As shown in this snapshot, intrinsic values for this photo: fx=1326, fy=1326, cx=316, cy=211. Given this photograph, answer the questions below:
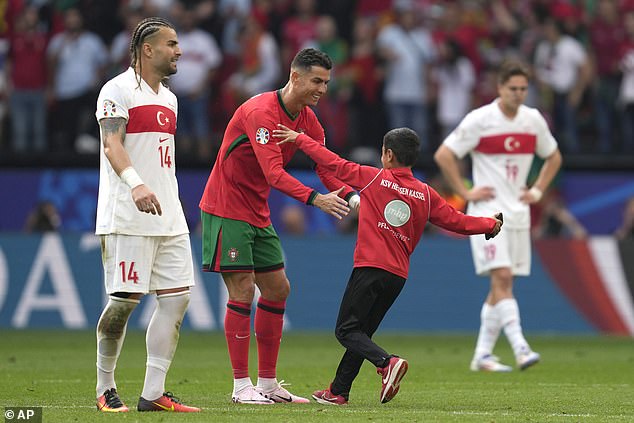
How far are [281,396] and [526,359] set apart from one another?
3.44 meters

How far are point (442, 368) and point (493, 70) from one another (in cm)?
838

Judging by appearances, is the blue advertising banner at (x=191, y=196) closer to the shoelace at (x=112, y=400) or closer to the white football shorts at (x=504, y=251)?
the white football shorts at (x=504, y=251)

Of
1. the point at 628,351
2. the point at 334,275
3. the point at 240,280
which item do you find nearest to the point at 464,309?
the point at 334,275

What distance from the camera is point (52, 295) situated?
58.5ft

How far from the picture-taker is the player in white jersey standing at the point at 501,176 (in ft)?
42.1

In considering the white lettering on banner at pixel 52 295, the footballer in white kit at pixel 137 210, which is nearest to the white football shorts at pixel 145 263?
the footballer in white kit at pixel 137 210

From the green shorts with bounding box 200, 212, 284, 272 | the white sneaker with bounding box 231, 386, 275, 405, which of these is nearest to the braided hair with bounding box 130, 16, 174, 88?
the green shorts with bounding box 200, 212, 284, 272

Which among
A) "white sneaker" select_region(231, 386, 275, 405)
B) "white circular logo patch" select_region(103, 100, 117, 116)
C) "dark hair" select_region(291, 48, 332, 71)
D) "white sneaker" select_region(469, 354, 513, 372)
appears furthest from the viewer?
"white sneaker" select_region(469, 354, 513, 372)

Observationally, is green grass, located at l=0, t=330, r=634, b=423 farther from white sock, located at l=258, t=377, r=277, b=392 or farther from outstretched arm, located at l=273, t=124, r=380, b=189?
outstretched arm, located at l=273, t=124, r=380, b=189

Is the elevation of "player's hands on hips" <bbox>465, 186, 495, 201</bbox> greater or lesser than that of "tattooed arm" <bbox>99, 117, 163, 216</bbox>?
lesser

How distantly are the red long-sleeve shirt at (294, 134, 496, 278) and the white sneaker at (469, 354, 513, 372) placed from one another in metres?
3.50

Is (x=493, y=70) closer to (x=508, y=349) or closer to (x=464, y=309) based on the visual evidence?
(x=464, y=309)

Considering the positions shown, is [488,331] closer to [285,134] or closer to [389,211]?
[389,211]

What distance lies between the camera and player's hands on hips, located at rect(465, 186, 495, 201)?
1287 centimetres
